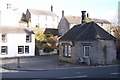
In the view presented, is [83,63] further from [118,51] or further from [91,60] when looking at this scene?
[118,51]

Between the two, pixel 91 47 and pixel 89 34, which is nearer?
pixel 91 47

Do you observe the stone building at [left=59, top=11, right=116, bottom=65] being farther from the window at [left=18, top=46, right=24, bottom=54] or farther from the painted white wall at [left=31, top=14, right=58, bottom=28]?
the painted white wall at [left=31, top=14, right=58, bottom=28]

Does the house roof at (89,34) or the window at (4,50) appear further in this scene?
the window at (4,50)

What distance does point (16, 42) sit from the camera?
57.7 m

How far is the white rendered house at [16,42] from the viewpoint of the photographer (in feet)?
186

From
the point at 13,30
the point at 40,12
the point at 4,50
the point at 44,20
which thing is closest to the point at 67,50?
the point at 4,50

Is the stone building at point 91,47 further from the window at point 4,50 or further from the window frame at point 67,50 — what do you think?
the window at point 4,50

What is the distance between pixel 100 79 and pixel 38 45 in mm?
39204

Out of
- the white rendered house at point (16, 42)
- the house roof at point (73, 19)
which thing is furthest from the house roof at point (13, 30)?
the house roof at point (73, 19)

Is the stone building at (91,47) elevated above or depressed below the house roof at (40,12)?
below

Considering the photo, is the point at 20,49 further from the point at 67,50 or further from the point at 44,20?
the point at 44,20

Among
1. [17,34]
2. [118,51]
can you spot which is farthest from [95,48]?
[17,34]

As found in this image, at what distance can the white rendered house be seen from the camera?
2234 inches

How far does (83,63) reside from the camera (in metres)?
40.5
